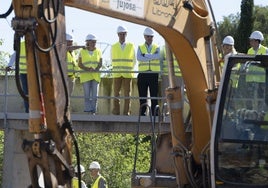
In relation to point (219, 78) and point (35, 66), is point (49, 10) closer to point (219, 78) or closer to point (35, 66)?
point (35, 66)

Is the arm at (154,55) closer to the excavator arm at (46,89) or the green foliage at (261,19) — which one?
the excavator arm at (46,89)

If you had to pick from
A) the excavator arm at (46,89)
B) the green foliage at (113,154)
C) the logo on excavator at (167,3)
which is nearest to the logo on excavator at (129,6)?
the logo on excavator at (167,3)

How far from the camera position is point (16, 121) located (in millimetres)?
20109

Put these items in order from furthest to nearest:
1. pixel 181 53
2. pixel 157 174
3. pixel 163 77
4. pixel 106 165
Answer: pixel 106 165
pixel 163 77
pixel 157 174
pixel 181 53

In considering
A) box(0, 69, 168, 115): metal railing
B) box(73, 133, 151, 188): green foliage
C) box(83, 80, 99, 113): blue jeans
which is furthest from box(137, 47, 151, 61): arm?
box(73, 133, 151, 188): green foliage

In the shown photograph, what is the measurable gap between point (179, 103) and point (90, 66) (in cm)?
825

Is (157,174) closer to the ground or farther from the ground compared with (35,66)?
closer to the ground

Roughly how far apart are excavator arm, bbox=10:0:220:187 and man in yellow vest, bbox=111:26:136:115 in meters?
7.66

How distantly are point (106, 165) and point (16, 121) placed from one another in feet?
43.1

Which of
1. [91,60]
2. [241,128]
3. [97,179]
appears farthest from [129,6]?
[91,60]

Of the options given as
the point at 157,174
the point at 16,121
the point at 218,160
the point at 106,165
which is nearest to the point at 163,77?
the point at 16,121

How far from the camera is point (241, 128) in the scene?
9719 mm

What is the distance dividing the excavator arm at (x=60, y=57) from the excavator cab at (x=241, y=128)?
1.95 ft

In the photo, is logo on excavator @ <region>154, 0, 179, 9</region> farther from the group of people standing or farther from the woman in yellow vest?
the woman in yellow vest
